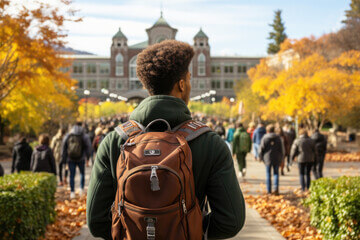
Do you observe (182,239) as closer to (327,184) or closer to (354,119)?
(327,184)

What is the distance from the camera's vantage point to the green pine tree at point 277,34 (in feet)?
293

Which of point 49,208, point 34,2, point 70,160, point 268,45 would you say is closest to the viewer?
point 49,208

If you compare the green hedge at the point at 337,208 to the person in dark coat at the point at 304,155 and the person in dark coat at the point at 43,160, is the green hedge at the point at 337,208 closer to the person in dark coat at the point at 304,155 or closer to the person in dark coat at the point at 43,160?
the person in dark coat at the point at 304,155

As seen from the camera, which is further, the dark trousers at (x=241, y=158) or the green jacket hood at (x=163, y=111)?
the dark trousers at (x=241, y=158)

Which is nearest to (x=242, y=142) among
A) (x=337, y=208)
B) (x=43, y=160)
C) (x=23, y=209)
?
(x=43, y=160)

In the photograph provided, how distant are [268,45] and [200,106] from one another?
29459 mm

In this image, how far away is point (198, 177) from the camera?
239cm

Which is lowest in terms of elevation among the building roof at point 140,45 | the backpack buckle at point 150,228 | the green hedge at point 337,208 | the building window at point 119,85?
the green hedge at point 337,208

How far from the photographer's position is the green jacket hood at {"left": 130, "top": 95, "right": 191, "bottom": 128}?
93.9 inches

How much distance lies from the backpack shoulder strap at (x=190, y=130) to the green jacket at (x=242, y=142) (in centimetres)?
1115

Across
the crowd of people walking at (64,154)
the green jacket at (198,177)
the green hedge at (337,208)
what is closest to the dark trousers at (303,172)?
the green hedge at (337,208)

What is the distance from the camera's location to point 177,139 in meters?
2.21

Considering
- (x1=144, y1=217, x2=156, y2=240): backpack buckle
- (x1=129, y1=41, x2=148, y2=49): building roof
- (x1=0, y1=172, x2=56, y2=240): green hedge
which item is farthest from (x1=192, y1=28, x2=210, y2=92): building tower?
(x1=144, y1=217, x2=156, y2=240): backpack buckle

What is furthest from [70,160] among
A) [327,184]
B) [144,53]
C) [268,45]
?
[268,45]
